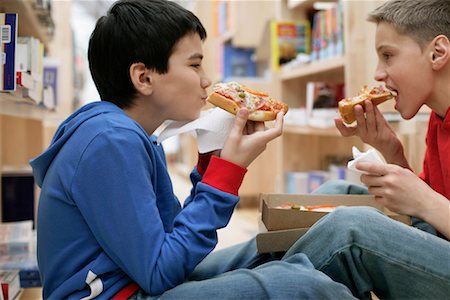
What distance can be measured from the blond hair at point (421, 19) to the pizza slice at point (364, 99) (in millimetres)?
167

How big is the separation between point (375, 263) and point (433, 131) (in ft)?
1.86

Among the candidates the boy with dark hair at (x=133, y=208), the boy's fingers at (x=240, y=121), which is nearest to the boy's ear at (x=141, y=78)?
the boy with dark hair at (x=133, y=208)

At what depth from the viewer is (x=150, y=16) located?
1120 mm

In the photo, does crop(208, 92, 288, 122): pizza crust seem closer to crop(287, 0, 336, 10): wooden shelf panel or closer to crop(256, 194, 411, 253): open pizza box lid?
crop(256, 194, 411, 253): open pizza box lid

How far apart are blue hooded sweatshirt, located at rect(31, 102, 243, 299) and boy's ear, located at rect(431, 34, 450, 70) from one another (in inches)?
24.7

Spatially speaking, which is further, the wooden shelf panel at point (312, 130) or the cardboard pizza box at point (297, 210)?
the wooden shelf panel at point (312, 130)

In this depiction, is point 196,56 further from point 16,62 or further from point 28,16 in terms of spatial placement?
point 28,16

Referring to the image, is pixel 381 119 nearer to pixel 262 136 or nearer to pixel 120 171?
pixel 262 136

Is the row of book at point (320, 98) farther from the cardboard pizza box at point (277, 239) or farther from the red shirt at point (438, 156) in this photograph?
the cardboard pizza box at point (277, 239)

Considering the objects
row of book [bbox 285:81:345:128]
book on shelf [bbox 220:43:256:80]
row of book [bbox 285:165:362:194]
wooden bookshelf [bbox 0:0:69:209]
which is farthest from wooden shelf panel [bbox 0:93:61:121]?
book on shelf [bbox 220:43:256:80]

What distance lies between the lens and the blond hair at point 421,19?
1.29 metres

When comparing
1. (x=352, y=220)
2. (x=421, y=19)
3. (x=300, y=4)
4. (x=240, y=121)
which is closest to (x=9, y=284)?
(x=240, y=121)

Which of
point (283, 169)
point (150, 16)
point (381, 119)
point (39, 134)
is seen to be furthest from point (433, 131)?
point (39, 134)

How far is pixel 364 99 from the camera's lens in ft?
4.71
